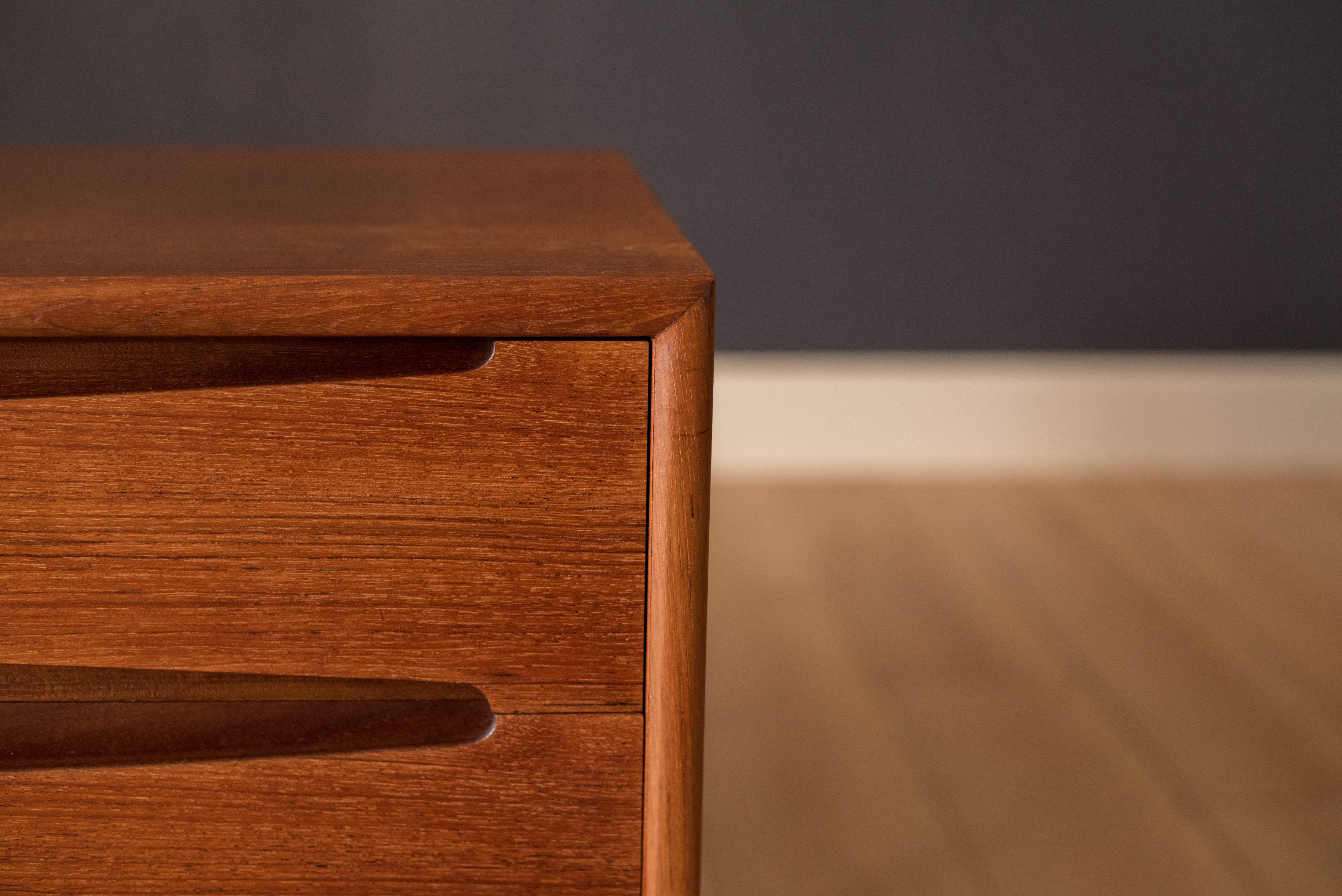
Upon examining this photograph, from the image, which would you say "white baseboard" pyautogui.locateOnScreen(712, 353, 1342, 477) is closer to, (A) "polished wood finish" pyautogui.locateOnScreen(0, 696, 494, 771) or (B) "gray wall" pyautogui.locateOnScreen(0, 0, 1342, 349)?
(B) "gray wall" pyautogui.locateOnScreen(0, 0, 1342, 349)


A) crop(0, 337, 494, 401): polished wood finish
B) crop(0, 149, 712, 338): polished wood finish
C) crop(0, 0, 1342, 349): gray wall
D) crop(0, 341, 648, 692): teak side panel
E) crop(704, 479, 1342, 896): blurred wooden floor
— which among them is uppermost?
crop(0, 0, 1342, 349): gray wall

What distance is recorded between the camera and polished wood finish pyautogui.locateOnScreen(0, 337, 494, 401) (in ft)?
1.26

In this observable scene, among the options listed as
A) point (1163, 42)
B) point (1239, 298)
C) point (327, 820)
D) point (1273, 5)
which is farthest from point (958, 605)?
point (327, 820)

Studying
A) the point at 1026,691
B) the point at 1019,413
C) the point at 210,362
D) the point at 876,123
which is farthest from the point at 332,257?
the point at 1019,413

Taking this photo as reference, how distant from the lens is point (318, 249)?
1.45 feet

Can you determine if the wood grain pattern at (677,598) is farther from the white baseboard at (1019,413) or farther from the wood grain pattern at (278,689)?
the white baseboard at (1019,413)

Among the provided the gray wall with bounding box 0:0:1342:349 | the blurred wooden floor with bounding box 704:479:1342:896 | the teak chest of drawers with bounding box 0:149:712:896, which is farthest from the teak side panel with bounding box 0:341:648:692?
the gray wall with bounding box 0:0:1342:349

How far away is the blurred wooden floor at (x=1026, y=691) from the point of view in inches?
42.4

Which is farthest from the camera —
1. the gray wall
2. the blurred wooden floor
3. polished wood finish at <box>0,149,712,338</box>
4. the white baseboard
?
the white baseboard

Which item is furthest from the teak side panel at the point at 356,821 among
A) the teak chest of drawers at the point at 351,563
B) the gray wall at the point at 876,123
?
the gray wall at the point at 876,123

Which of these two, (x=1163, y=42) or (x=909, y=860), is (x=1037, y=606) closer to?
(x=909, y=860)

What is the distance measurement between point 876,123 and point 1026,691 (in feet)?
3.16

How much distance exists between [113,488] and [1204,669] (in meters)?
1.32

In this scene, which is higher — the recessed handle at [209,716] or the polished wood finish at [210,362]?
the polished wood finish at [210,362]
